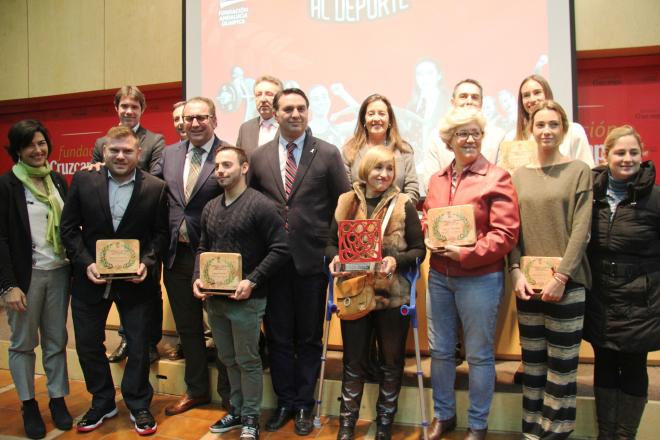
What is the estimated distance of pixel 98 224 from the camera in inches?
107

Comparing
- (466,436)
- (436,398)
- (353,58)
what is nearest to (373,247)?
(436,398)

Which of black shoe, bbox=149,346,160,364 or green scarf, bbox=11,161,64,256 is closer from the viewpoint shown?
green scarf, bbox=11,161,64,256

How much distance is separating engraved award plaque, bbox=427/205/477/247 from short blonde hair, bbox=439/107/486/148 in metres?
0.38

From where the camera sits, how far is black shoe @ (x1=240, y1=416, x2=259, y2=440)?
99.8 inches

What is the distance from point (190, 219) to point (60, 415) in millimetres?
1352

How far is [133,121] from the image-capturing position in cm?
331

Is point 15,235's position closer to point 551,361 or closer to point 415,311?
point 415,311

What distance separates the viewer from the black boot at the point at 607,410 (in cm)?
230

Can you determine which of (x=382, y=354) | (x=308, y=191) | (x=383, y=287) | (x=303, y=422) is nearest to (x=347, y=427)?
(x=303, y=422)

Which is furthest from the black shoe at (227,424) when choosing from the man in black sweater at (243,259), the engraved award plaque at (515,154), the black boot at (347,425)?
the engraved award plaque at (515,154)

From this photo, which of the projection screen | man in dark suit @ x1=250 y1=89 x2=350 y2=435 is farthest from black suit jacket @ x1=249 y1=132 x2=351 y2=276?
the projection screen

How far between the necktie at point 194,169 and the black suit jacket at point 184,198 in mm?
33

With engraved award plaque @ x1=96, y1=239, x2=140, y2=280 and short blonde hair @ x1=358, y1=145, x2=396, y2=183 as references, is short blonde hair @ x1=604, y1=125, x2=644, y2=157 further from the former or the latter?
engraved award plaque @ x1=96, y1=239, x2=140, y2=280

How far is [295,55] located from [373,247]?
304cm
